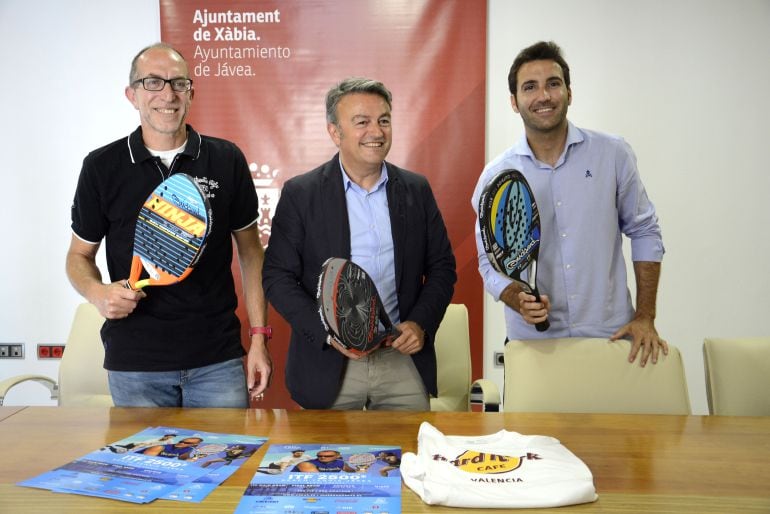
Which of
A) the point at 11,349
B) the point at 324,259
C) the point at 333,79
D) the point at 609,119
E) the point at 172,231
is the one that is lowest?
the point at 11,349

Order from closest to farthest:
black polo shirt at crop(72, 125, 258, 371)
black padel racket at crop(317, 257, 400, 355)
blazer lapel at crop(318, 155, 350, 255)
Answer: black padel racket at crop(317, 257, 400, 355) < black polo shirt at crop(72, 125, 258, 371) < blazer lapel at crop(318, 155, 350, 255)

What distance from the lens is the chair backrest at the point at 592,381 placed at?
2.21 meters

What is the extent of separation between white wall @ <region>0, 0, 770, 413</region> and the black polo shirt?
6.36 ft

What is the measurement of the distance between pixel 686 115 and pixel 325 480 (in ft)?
10.7

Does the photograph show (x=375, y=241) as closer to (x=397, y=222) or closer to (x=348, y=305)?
(x=397, y=222)

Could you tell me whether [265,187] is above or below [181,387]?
above

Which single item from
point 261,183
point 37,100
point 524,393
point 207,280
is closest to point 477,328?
point 261,183

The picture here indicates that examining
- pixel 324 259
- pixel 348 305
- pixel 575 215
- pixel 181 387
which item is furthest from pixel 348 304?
pixel 575 215

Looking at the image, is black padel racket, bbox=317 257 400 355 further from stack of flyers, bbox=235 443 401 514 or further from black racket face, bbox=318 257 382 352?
stack of flyers, bbox=235 443 401 514

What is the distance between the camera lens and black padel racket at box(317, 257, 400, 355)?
6.49ft

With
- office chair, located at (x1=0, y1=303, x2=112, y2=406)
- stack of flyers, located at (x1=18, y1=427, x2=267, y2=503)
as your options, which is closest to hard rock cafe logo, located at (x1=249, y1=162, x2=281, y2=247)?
office chair, located at (x1=0, y1=303, x2=112, y2=406)

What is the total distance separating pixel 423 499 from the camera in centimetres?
143

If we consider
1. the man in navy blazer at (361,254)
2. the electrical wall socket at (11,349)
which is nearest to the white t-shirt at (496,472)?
the man in navy blazer at (361,254)

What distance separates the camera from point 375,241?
252cm
